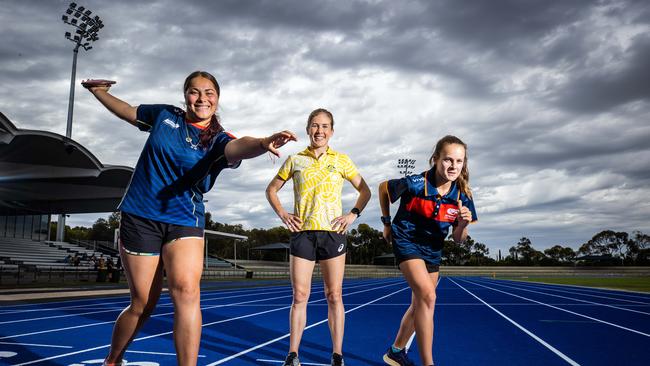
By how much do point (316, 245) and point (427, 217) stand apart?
0.97 metres

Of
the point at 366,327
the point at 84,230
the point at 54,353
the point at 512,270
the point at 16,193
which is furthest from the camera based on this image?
the point at 84,230

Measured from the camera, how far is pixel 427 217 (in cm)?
394

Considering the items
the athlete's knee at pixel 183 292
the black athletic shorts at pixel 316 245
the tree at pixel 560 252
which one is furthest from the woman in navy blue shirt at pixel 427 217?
the tree at pixel 560 252

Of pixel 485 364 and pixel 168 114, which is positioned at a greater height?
pixel 168 114

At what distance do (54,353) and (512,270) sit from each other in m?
66.3

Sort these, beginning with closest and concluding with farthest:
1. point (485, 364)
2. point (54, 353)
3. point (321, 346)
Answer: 1. point (485, 364)
2. point (54, 353)
3. point (321, 346)

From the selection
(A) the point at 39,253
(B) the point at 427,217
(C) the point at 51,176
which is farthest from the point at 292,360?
(A) the point at 39,253

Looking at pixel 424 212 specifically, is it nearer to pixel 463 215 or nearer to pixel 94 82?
pixel 463 215

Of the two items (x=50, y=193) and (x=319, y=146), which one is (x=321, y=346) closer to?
(x=319, y=146)

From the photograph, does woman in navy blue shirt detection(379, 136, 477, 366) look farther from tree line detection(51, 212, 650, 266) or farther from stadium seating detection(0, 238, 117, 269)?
tree line detection(51, 212, 650, 266)

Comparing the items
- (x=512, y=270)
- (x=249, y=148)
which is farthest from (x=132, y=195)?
(x=512, y=270)

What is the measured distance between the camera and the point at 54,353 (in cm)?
448

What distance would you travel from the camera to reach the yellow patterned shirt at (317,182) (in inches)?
162

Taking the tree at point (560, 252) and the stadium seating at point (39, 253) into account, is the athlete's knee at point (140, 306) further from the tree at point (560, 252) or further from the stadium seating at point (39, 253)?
the tree at point (560, 252)
